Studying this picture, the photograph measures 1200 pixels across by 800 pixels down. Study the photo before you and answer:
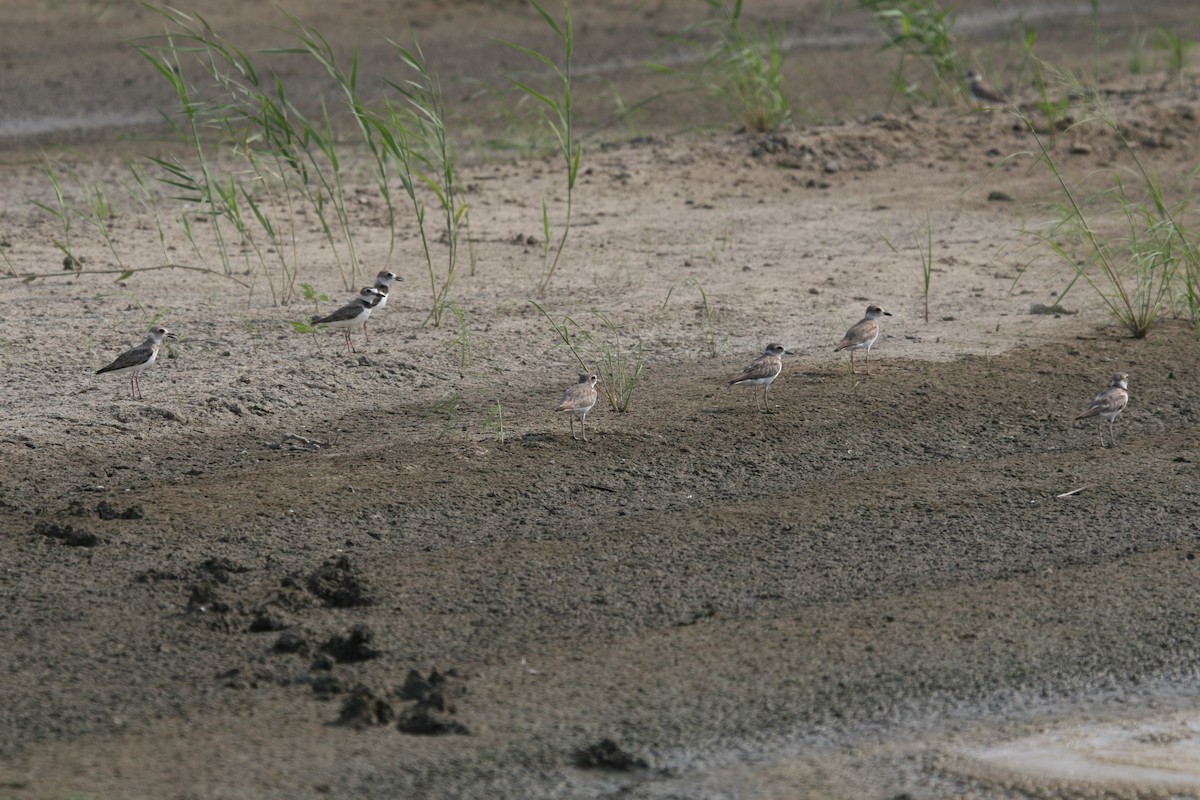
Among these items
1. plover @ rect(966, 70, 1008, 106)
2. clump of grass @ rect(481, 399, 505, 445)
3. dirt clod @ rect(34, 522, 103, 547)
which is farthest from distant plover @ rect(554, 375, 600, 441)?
plover @ rect(966, 70, 1008, 106)

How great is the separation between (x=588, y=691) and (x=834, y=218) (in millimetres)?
6827

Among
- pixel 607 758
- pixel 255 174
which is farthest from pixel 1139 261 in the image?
pixel 255 174

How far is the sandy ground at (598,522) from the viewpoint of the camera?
4848 millimetres

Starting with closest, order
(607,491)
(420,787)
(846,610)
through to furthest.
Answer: (420,787), (846,610), (607,491)

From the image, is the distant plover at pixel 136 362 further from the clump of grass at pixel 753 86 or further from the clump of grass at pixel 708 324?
the clump of grass at pixel 753 86

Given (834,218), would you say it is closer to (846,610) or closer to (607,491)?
(607,491)

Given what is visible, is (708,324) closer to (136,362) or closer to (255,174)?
(136,362)

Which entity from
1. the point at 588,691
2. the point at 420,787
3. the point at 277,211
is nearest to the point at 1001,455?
the point at 588,691

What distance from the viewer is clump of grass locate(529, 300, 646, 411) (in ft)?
25.1

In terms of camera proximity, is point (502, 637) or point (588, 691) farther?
point (502, 637)

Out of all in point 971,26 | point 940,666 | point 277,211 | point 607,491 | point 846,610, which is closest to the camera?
point 940,666

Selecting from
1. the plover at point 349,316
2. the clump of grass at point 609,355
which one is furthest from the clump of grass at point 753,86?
the plover at point 349,316

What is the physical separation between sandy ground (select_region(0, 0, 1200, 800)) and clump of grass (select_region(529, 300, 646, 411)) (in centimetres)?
8

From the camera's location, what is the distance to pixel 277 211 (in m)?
11.2
